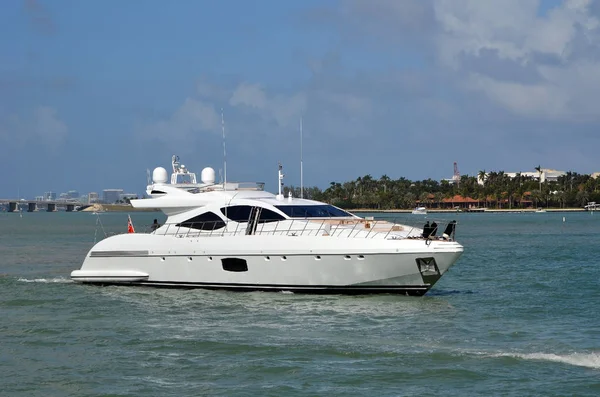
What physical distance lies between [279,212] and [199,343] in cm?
752

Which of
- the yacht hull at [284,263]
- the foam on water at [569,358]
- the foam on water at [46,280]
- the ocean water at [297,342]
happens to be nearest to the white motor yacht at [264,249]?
the yacht hull at [284,263]

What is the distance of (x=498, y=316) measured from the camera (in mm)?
21875

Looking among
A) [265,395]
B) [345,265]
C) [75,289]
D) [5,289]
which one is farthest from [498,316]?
[5,289]

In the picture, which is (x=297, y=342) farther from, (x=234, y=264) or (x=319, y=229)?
(x=234, y=264)

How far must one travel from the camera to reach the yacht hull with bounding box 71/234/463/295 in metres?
22.9

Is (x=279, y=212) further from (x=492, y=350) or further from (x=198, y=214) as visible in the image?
(x=492, y=350)

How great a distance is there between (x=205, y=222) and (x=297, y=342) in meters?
8.74

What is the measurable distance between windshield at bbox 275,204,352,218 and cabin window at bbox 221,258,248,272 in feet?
6.34

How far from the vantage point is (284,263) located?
24.0 meters

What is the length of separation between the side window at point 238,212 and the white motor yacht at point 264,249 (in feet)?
0.10

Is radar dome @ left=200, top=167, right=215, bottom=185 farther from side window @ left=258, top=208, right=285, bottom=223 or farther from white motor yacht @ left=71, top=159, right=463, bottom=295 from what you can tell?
side window @ left=258, top=208, right=285, bottom=223

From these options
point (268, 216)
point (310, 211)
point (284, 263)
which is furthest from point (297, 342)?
point (310, 211)

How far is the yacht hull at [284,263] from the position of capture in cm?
2286

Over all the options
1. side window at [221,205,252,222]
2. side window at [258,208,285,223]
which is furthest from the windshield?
side window at [221,205,252,222]
